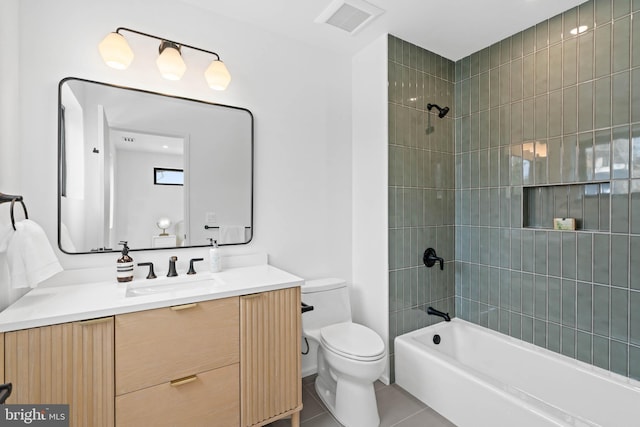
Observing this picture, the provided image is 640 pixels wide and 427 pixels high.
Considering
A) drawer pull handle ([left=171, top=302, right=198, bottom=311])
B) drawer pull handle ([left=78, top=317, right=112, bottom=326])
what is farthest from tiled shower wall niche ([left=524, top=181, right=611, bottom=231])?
drawer pull handle ([left=78, top=317, right=112, bottom=326])

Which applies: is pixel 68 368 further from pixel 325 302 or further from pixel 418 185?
pixel 418 185

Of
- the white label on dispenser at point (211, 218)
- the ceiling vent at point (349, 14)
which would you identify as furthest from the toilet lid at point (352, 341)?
the ceiling vent at point (349, 14)

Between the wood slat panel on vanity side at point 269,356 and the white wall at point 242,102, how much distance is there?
1.91 ft

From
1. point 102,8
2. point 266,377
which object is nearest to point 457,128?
point 266,377

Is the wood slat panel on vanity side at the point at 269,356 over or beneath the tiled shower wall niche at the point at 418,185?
beneath

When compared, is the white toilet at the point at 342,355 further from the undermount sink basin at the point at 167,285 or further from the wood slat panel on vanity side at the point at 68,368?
the wood slat panel on vanity side at the point at 68,368

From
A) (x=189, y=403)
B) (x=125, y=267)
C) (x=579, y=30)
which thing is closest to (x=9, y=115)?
(x=125, y=267)

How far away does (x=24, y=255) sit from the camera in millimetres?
1229

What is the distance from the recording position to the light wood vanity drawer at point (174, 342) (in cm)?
122

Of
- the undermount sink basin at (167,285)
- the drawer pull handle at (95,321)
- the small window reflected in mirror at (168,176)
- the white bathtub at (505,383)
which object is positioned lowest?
the white bathtub at (505,383)

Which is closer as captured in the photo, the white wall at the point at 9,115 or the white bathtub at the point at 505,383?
the white wall at the point at 9,115

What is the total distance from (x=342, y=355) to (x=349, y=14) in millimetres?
2082

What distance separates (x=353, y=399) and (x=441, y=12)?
243 centimetres

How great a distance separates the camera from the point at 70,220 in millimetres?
1534
